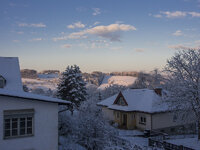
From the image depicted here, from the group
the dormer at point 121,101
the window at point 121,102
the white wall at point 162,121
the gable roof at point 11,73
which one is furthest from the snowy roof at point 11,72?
the white wall at point 162,121

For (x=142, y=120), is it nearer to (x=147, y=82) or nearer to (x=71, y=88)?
(x=71, y=88)

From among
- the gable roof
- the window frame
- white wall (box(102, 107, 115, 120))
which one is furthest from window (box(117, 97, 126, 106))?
the gable roof

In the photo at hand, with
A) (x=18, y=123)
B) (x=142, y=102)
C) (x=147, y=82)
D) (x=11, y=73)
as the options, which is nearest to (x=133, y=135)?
(x=142, y=102)

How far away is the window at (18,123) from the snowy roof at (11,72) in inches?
504

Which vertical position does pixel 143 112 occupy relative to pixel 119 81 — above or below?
below

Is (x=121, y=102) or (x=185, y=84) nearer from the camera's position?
(x=185, y=84)

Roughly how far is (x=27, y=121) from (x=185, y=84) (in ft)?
51.0

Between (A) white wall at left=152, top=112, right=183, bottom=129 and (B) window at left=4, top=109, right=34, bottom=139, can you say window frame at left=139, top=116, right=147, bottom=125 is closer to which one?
(A) white wall at left=152, top=112, right=183, bottom=129

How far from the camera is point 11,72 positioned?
85.7ft

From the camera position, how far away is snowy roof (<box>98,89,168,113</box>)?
2709 centimetres

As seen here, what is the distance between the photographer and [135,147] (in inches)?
596

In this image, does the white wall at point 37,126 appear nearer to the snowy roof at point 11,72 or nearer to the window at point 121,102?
the snowy roof at point 11,72

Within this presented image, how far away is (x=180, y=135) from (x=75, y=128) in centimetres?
1688

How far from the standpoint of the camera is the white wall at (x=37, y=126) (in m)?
12.0
